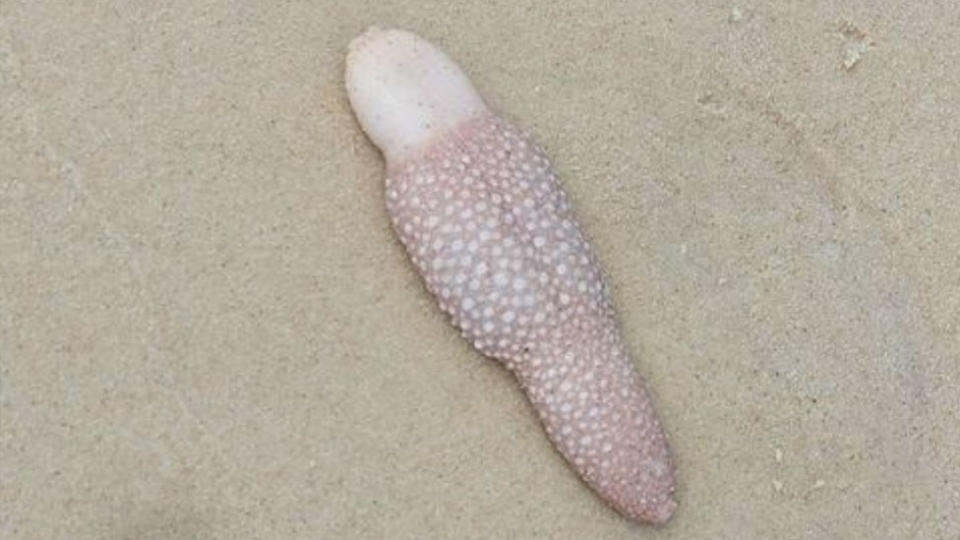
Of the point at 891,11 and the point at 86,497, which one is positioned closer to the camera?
the point at 86,497

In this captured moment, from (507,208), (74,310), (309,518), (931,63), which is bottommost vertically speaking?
(309,518)

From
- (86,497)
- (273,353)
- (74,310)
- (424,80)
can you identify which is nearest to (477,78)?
(424,80)

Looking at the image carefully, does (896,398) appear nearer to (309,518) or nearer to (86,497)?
(309,518)

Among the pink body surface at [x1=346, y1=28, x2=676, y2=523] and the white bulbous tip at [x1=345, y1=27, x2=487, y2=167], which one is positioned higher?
the white bulbous tip at [x1=345, y1=27, x2=487, y2=167]

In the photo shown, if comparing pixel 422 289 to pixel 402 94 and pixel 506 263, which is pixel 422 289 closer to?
pixel 506 263

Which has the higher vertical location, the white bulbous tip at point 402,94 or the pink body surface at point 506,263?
the white bulbous tip at point 402,94

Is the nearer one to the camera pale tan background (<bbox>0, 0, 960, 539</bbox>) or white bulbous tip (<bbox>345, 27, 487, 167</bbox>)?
pale tan background (<bbox>0, 0, 960, 539</bbox>)
